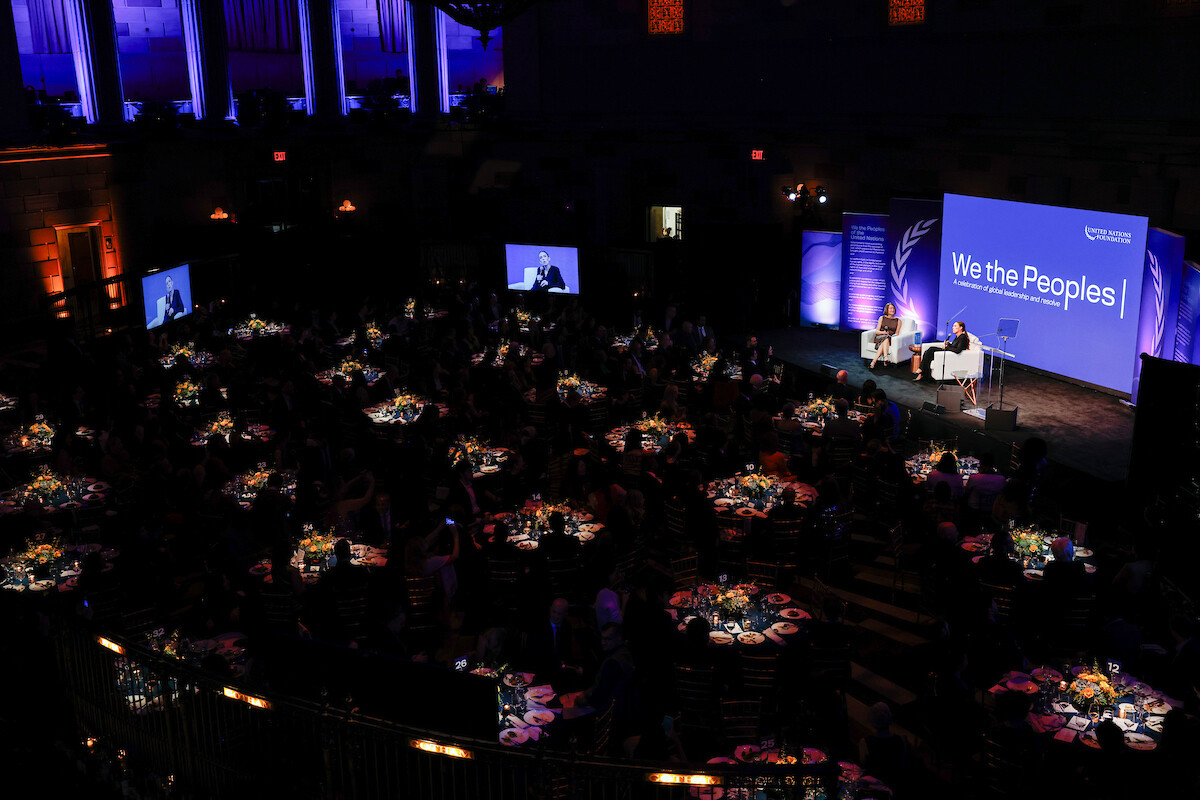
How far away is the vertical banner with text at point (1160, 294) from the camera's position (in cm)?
1243

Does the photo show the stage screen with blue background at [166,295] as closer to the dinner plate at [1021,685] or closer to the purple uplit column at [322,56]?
the purple uplit column at [322,56]

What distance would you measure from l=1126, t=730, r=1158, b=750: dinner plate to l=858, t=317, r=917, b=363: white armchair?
11.0m

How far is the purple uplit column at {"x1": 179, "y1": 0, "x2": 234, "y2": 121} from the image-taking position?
22.0 meters

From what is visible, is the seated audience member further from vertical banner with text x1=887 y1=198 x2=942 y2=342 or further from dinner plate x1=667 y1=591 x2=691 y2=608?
vertical banner with text x1=887 y1=198 x2=942 y2=342

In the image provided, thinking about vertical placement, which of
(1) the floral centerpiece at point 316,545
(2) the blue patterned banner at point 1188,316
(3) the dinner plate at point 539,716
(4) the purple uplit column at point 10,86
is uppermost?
(4) the purple uplit column at point 10,86

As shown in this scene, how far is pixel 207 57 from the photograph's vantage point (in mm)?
22156

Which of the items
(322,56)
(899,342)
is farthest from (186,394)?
(322,56)

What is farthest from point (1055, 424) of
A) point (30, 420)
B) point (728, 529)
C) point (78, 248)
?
point (78, 248)

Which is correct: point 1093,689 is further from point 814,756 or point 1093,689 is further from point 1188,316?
point 1188,316

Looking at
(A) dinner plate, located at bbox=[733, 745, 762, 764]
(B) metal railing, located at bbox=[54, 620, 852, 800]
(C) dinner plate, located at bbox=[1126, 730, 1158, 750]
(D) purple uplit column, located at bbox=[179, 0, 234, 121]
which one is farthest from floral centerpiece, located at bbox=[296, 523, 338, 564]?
(D) purple uplit column, located at bbox=[179, 0, 234, 121]

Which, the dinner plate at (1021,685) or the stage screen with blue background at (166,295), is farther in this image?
the stage screen with blue background at (166,295)

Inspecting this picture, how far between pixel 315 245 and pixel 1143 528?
17223 millimetres

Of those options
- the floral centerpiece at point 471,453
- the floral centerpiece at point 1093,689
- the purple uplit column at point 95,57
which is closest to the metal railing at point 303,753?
the floral centerpiece at point 1093,689

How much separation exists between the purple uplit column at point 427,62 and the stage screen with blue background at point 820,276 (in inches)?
431
